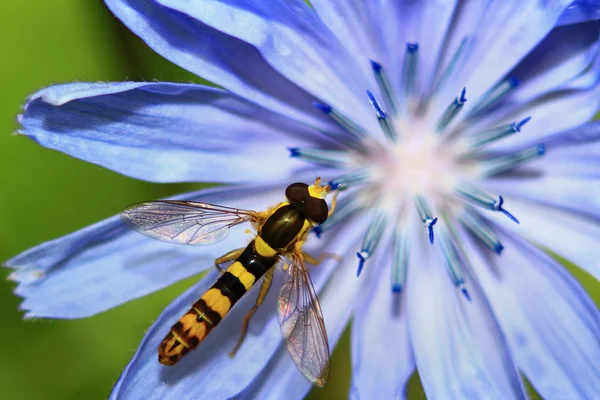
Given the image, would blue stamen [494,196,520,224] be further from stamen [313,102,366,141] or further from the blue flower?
stamen [313,102,366,141]

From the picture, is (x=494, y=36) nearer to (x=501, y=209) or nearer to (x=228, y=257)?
(x=501, y=209)

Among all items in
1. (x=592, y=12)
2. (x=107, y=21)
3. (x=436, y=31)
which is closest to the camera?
(x=592, y=12)

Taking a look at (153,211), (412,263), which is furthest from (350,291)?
(153,211)

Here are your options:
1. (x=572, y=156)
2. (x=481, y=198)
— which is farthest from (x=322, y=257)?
(x=572, y=156)

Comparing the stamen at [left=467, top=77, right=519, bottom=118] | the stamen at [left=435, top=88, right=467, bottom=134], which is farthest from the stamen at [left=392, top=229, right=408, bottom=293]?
the stamen at [left=467, top=77, right=519, bottom=118]

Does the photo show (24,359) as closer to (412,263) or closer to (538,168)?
(412,263)

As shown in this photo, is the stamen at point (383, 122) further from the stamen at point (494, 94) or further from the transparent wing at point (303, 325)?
the transparent wing at point (303, 325)
